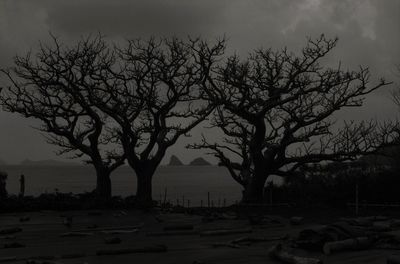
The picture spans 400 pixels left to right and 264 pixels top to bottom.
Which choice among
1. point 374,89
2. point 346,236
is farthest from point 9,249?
point 374,89

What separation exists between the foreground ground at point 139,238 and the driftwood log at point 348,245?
0.53 feet

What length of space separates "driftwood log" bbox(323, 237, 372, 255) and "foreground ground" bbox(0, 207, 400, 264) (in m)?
0.16

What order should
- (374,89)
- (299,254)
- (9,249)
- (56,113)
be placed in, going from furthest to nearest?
(56,113) → (374,89) → (9,249) → (299,254)

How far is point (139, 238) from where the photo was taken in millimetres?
18703

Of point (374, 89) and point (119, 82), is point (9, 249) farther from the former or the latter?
point (374, 89)

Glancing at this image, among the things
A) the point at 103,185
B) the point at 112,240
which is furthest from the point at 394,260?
the point at 103,185

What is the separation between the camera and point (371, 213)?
25.5 meters

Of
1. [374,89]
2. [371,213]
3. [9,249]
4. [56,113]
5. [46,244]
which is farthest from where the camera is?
[56,113]

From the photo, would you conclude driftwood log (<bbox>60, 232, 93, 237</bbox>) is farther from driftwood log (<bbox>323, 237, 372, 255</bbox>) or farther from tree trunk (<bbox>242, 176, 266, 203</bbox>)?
tree trunk (<bbox>242, 176, 266, 203</bbox>)

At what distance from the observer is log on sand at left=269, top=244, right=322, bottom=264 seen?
11.9 m

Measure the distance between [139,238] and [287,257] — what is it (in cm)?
704

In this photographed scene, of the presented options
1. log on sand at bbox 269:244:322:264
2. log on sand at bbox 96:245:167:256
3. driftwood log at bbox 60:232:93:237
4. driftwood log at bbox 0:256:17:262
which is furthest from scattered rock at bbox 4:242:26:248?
log on sand at bbox 269:244:322:264

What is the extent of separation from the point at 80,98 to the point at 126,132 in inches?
132

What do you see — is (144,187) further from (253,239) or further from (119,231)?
(253,239)
